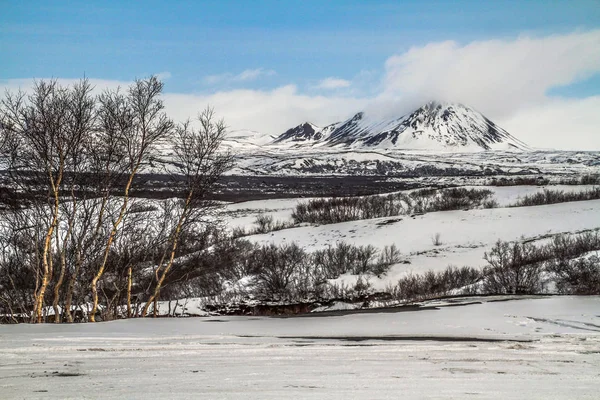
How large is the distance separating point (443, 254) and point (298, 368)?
1468 inches

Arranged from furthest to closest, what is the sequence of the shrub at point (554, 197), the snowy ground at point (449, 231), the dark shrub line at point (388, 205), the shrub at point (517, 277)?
1. the dark shrub line at point (388, 205)
2. the shrub at point (554, 197)
3. the snowy ground at point (449, 231)
4. the shrub at point (517, 277)

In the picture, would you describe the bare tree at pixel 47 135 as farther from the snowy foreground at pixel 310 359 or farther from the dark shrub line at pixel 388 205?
the dark shrub line at pixel 388 205

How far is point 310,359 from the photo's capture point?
6.11 metres

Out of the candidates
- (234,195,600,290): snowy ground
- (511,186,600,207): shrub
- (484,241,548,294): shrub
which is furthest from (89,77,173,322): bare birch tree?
(511,186,600,207): shrub

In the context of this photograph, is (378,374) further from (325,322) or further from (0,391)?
(325,322)

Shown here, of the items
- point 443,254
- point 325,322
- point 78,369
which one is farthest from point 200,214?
point 443,254

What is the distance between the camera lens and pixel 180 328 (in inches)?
350

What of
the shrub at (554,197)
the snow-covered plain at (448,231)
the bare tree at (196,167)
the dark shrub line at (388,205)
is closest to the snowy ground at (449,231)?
the snow-covered plain at (448,231)

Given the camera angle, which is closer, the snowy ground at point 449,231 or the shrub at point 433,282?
the shrub at point 433,282

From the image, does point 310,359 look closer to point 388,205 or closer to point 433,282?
point 433,282

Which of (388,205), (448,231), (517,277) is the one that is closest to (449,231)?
(448,231)

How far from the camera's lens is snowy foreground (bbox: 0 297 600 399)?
4672 millimetres

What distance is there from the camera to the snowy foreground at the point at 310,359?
4.67 m

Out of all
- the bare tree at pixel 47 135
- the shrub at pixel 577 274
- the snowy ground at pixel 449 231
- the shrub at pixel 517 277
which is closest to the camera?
the bare tree at pixel 47 135
